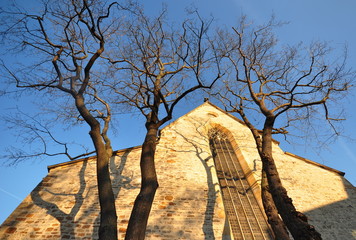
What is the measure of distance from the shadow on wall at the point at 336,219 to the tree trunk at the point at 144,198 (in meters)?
4.84

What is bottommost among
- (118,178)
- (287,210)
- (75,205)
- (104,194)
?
(287,210)

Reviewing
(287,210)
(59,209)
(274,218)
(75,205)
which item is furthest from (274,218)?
(59,209)

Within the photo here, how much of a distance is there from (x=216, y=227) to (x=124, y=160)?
141 inches

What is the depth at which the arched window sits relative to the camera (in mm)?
5391

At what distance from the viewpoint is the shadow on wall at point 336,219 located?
5410 mm

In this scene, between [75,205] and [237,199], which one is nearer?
[75,205]

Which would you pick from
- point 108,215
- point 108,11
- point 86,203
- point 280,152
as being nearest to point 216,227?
point 108,215

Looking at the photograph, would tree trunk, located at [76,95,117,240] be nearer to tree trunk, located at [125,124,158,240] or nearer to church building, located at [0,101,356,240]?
tree trunk, located at [125,124,158,240]

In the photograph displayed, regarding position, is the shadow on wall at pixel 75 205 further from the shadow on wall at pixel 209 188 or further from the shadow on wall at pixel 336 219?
the shadow on wall at pixel 336 219

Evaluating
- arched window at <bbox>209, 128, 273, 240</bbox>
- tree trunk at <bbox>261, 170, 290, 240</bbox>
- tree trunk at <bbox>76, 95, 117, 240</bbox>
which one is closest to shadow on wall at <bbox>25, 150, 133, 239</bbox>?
tree trunk at <bbox>76, 95, 117, 240</bbox>

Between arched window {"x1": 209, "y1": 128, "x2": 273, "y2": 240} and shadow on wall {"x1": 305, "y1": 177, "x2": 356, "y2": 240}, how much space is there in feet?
4.75

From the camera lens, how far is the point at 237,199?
648 cm

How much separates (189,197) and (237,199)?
1.68 meters

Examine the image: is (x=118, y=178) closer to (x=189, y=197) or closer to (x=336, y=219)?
(x=189, y=197)
